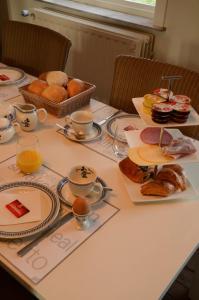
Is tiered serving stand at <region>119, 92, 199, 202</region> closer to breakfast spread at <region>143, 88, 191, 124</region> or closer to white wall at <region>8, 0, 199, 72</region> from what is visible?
breakfast spread at <region>143, 88, 191, 124</region>

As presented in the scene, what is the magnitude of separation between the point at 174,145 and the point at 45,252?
0.45m

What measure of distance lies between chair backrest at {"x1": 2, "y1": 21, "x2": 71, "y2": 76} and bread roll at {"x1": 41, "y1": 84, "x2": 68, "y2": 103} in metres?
0.47

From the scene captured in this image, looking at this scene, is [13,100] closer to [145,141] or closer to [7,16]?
[145,141]

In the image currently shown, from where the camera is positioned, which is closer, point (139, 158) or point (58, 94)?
point (139, 158)

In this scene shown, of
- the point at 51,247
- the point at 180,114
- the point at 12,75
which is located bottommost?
the point at 51,247

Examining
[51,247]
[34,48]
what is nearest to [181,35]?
[34,48]

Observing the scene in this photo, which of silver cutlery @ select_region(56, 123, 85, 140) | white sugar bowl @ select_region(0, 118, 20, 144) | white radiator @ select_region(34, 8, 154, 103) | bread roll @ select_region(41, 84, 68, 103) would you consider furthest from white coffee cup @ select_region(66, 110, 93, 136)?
white radiator @ select_region(34, 8, 154, 103)

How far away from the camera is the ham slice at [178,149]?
95 cm

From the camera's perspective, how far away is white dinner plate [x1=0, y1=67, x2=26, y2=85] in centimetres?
159

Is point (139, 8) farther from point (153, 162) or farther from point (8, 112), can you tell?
point (153, 162)

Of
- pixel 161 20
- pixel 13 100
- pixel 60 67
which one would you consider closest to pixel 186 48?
pixel 161 20

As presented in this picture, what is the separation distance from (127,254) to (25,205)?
31cm

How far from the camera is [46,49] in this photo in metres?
1.85

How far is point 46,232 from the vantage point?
877mm
